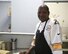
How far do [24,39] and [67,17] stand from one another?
950 millimetres

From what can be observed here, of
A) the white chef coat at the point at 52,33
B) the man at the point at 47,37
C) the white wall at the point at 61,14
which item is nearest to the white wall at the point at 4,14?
the white wall at the point at 61,14

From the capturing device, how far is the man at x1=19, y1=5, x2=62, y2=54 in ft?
6.13

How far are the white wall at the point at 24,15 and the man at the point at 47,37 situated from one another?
1981mm

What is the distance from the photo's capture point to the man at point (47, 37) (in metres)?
1.87

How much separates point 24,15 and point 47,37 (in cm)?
219

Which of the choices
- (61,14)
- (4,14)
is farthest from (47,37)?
(4,14)

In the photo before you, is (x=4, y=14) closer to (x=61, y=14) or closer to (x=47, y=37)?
(x=61, y=14)

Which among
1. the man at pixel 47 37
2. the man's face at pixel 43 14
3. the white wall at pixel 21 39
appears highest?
the man's face at pixel 43 14

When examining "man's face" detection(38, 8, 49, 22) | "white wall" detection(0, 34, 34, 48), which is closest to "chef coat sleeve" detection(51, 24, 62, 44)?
"man's face" detection(38, 8, 49, 22)

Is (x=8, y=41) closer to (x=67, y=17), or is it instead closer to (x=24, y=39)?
(x=24, y=39)

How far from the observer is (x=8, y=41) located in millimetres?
2986

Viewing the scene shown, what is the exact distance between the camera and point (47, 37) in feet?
6.26

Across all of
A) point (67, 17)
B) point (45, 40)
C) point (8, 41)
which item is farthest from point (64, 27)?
point (45, 40)

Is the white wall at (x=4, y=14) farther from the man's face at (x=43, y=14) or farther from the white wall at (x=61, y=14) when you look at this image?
the man's face at (x=43, y=14)
